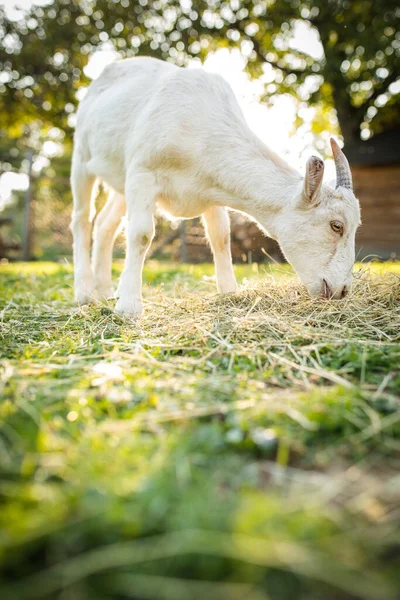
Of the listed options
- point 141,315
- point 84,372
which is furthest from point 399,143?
point 84,372

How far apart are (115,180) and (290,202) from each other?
1708 mm

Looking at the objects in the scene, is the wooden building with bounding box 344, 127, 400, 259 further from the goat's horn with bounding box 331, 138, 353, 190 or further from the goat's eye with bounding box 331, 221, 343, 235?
the goat's eye with bounding box 331, 221, 343, 235

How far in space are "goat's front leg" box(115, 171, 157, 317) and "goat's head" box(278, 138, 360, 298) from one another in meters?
1.09

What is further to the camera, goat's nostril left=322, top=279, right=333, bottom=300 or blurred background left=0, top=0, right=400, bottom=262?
blurred background left=0, top=0, right=400, bottom=262

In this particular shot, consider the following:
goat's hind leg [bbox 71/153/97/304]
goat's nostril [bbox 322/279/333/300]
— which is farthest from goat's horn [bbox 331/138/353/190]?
goat's hind leg [bbox 71/153/97/304]

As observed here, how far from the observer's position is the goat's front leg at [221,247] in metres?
4.38

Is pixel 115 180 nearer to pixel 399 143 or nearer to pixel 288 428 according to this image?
pixel 288 428

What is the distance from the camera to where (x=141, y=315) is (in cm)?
343

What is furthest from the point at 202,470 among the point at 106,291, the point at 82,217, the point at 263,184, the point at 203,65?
the point at 203,65

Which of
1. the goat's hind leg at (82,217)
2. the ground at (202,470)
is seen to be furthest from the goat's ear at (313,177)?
the goat's hind leg at (82,217)

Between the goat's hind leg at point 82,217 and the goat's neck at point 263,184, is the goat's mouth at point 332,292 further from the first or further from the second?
the goat's hind leg at point 82,217

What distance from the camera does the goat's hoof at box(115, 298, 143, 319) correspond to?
3.46 meters

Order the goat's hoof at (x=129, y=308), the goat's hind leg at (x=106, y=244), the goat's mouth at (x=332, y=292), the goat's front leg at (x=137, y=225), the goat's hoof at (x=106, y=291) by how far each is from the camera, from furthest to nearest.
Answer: the goat's hind leg at (x=106, y=244) → the goat's hoof at (x=106, y=291) → the goat's front leg at (x=137, y=225) → the goat's hoof at (x=129, y=308) → the goat's mouth at (x=332, y=292)

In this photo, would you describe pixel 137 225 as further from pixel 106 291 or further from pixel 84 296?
pixel 106 291
